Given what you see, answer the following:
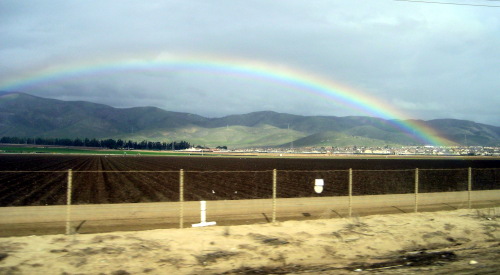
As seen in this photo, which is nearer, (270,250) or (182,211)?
(270,250)

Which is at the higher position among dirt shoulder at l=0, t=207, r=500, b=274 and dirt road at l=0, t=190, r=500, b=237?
dirt shoulder at l=0, t=207, r=500, b=274

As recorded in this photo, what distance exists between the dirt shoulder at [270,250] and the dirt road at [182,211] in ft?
6.75

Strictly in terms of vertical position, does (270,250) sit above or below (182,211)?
below

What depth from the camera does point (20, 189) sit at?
2766 centimetres

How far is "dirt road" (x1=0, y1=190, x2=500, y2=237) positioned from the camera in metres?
14.3

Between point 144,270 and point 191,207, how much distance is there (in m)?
10.5

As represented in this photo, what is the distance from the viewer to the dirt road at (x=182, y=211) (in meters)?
14.3

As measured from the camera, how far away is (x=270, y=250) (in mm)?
10500

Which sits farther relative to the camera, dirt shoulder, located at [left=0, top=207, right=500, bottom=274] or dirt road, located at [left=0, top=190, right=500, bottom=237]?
dirt road, located at [left=0, top=190, right=500, bottom=237]

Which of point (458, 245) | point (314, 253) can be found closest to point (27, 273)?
point (314, 253)

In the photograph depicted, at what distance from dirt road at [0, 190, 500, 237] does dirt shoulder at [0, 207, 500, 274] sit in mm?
2057

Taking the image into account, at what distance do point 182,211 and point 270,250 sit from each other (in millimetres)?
3685

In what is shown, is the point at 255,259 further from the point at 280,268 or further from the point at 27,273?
the point at 27,273

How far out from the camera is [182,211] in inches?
513
